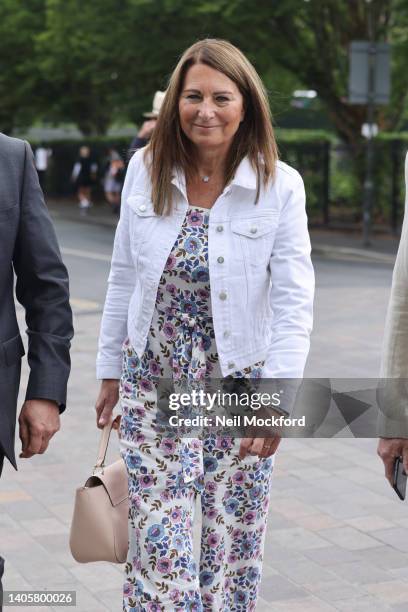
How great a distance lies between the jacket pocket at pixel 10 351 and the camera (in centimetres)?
318

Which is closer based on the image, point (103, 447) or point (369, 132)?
point (103, 447)

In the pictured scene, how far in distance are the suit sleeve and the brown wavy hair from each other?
1.12ft

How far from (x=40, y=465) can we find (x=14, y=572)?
1640 mm

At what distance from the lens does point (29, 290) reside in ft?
10.8

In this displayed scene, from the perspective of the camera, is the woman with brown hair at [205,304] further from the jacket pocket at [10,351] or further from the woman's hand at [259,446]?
Result: the jacket pocket at [10,351]

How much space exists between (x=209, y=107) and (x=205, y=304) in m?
0.53

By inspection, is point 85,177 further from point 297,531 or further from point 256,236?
point 256,236

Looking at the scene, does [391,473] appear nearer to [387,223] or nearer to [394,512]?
[394,512]

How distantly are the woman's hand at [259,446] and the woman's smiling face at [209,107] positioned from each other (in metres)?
0.81

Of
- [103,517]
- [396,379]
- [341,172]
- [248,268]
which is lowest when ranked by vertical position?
[341,172]

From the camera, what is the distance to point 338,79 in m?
25.5

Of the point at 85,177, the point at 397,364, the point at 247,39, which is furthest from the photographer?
the point at 85,177

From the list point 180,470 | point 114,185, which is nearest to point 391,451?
point 180,470

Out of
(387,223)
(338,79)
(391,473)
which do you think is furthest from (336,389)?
(338,79)
